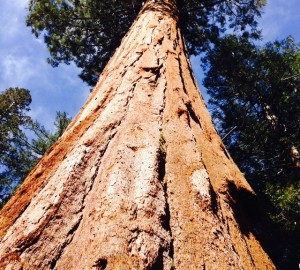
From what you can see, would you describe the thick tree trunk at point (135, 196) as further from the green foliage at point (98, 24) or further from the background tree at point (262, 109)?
the green foliage at point (98, 24)

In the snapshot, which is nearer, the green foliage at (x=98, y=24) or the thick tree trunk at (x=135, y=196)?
the thick tree trunk at (x=135, y=196)

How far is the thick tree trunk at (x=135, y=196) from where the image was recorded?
51.1 inches

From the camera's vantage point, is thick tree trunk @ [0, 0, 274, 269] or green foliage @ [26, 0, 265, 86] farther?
green foliage @ [26, 0, 265, 86]

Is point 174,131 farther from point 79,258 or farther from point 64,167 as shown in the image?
point 79,258

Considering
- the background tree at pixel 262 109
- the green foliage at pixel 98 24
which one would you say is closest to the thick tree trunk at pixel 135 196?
the background tree at pixel 262 109

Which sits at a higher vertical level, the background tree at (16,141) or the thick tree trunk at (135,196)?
the background tree at (16,141)

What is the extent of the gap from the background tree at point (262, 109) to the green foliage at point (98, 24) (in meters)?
1.12

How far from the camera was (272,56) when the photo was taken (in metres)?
9.20

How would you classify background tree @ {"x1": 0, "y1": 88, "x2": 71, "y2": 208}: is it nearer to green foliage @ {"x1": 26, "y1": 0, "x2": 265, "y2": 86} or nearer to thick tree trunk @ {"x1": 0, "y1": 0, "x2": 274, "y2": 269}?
green foliage @ {"x1": 26, "y1": 0, "x2": 265, "y2": 86}

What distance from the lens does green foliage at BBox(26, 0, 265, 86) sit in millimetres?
9570

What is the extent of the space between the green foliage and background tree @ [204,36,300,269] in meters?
1.12

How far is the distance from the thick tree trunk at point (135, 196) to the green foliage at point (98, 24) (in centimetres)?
716

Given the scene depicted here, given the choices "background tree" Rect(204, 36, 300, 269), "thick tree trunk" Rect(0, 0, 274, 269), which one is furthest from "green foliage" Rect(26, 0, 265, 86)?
"thick tree trunk" Rect(0, 0, 274, 269)

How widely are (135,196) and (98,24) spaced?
31.2 ft
